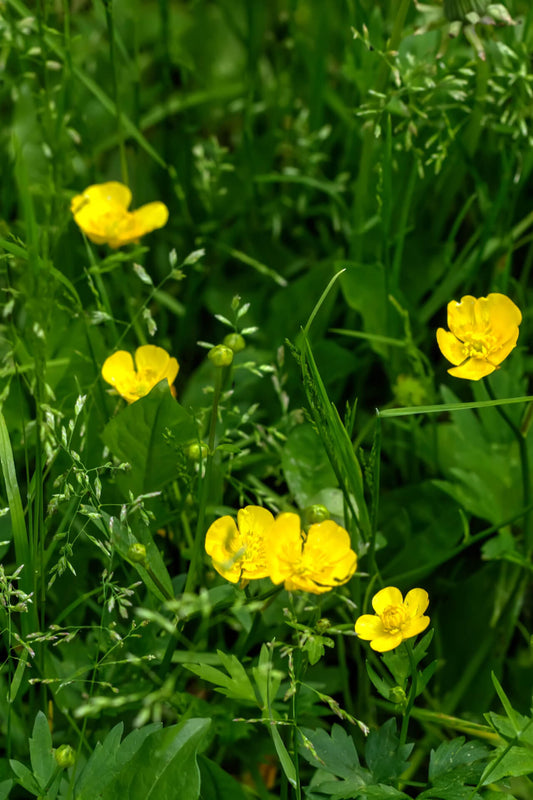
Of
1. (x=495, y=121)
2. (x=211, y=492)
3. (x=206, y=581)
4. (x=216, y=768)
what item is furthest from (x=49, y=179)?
(x=216, y=768)

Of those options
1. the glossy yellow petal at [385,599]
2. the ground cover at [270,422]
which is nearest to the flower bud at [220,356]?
the ground cover at [270,422]

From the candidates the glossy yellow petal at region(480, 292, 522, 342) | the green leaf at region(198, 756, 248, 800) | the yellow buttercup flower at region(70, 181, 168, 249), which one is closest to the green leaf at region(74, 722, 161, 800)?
the green leaf at region(198, 756, 248, 800)

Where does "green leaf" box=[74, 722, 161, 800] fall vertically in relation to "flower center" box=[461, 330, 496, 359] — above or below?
below

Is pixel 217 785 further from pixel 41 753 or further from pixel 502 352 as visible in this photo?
pixel 502 352

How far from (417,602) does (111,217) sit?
1.00 metres

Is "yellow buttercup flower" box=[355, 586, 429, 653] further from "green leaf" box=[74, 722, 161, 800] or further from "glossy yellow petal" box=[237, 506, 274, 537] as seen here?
"green leaf" box=[74, 722, 161, 800]

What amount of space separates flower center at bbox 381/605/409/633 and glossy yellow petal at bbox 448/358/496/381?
34 centimetres

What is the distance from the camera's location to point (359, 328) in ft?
6.54

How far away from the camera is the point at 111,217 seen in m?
1.76

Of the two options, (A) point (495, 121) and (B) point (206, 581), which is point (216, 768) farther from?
(A) point (495, 121)

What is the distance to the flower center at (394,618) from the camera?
118 centimetres

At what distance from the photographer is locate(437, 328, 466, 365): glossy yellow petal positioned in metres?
1.35

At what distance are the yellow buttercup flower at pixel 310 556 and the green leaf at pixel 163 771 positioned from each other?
0.75 ft

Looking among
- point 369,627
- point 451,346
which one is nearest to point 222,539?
point 369,627
